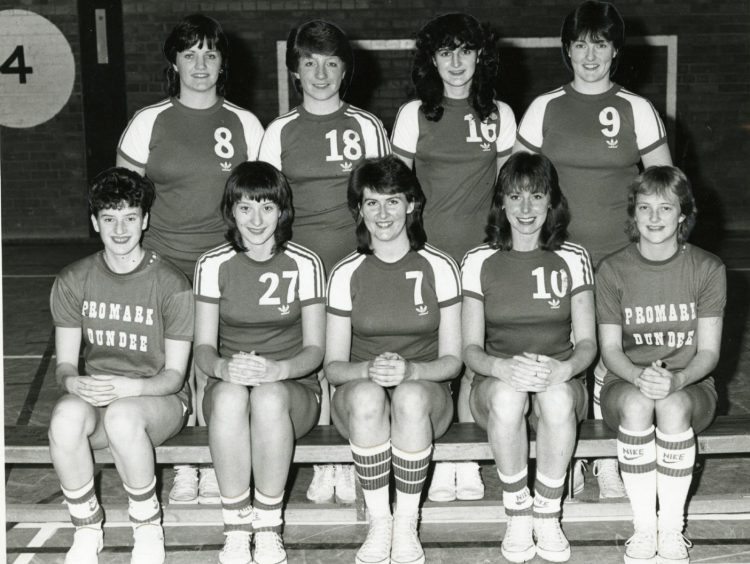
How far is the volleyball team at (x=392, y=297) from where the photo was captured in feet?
9.52

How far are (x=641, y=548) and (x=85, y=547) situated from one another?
1.78 metres

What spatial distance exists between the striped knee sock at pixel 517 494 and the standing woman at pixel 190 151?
1142mm

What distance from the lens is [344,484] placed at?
3.52 m

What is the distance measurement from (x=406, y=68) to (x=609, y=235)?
6.31m

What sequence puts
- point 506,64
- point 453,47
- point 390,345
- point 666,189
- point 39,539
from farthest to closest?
point 506,64 < point 453,47 < point 39,539 < point 390,345 < point 666,189

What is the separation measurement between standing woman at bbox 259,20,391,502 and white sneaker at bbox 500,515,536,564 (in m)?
0.72

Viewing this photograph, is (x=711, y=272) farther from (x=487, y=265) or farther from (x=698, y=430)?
(x=487, y=265)

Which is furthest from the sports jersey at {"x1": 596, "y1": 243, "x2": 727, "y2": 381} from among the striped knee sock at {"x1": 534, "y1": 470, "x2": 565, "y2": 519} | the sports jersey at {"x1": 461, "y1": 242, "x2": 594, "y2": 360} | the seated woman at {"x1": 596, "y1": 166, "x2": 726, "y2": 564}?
the striped knee sock at {"x1": 534, "y1": 470, "x2": 565, "y2": 519}

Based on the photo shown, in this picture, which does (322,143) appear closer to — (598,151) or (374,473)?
(598,151)

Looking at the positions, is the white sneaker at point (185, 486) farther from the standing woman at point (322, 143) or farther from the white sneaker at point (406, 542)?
the white sneaker at point (406, 542)

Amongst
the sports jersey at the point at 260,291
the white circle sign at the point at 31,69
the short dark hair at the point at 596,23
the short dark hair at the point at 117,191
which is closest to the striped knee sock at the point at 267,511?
the sports jersey at the point at 260,291

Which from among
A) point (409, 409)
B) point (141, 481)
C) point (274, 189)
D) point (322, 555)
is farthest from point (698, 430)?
point (141, 481)

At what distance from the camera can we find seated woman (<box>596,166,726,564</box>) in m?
2.90

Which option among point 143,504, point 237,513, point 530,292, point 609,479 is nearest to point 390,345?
point 530,292
